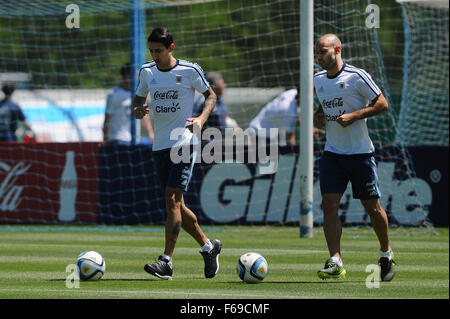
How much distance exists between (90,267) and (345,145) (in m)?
2.73

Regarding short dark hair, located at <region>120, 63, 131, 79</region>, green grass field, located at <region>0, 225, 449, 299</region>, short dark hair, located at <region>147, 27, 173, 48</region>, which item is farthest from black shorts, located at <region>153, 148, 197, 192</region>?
short dark hair, located at <region>120, 63, 131, 79</region>

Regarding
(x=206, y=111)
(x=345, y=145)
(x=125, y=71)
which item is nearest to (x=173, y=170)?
(x=206, y=111)

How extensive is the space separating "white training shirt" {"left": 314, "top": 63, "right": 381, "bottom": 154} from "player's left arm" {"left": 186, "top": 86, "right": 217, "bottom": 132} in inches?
41.7

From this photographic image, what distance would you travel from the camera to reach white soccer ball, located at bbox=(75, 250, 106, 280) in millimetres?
9789

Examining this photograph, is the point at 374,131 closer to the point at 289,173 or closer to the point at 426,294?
the point at 289,173

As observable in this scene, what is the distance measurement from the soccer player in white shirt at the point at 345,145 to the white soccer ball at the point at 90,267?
7.20ft

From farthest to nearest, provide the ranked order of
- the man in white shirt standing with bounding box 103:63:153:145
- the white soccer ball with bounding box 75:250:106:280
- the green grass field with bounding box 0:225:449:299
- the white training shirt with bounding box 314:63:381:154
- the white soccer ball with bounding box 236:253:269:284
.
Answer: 1. the man in white shirt standing with bounding box 103:63:153:145
2. the white training shirt with bounding box 314:63:381:154
3. the white soccer ball with bounding box 75:250:106:280
4. the white soccer ball with bounding box 236:253:269:284
5. the green grass field with bounding box 0:225:449:299

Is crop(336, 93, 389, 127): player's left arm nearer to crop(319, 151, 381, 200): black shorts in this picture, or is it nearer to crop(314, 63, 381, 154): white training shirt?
crop(314, 63, 381, 154): white training shirt

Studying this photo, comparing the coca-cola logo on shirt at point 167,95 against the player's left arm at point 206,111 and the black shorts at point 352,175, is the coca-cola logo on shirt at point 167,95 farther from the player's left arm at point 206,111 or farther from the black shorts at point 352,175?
the black shorts at point 352,175

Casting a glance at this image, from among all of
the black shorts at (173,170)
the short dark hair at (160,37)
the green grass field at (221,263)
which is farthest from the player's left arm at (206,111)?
the green grass field at (221,263)

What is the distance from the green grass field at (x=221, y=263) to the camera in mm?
8867

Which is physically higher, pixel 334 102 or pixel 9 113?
pixel 334 102

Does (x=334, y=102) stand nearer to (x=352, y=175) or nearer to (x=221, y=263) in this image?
(x=352, y=175)

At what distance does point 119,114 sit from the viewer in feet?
60.6
